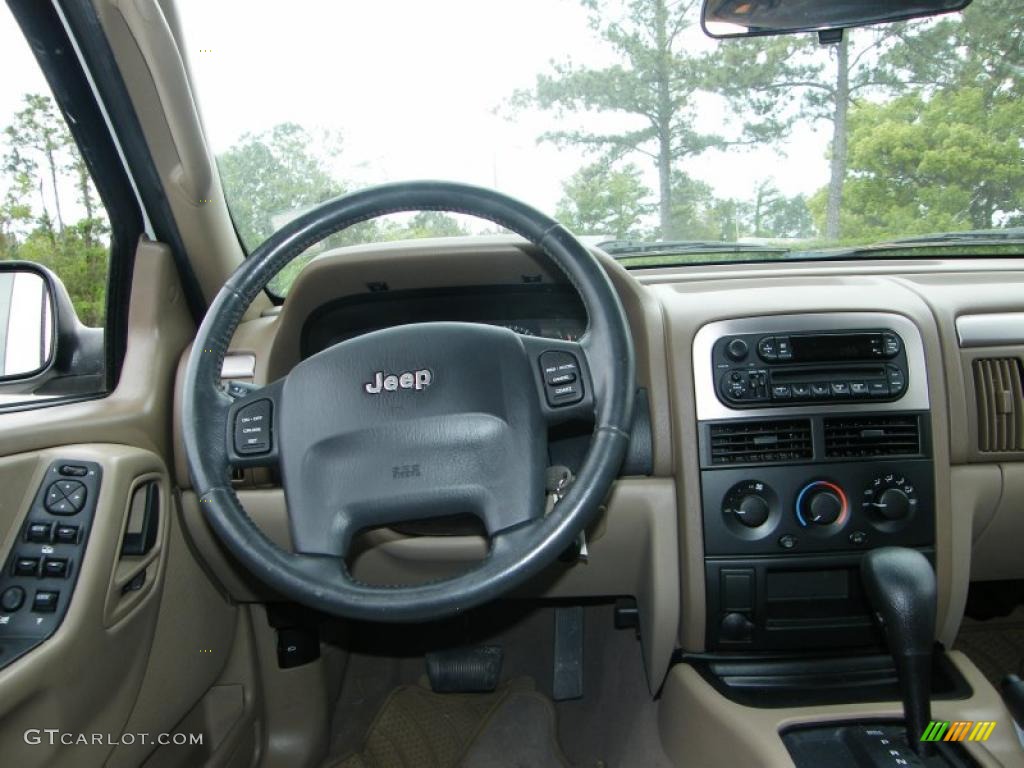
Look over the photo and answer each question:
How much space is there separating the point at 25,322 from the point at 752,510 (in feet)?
5.94

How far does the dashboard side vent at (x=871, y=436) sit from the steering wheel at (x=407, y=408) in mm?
731

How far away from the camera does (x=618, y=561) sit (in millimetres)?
2133

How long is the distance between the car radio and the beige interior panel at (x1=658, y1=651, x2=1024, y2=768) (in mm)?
701

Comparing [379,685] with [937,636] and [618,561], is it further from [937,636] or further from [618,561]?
[937,636]

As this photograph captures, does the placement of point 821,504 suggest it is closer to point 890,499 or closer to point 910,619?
point 890,499

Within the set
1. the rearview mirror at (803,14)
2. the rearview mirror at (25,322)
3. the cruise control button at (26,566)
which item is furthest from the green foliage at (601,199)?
the cruise control button at (26,566)

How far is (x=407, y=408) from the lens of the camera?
1.50 meters

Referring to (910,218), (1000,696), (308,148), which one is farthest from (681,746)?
(308,148)

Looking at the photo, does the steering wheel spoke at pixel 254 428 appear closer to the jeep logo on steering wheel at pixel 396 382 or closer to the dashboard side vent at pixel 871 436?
the jeep logo on steering wheel at pixel 396 382

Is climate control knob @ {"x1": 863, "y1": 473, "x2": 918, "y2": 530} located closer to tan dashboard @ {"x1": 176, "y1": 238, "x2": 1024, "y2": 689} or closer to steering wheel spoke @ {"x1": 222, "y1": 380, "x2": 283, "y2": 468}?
tan dashboard @ {"x1": 176, "y1": 238, "x2": 1024, "y2": 689}

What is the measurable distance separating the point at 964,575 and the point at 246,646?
1987 millimetres

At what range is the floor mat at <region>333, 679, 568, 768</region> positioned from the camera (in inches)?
97.0

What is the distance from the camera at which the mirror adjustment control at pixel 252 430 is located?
4.94ft

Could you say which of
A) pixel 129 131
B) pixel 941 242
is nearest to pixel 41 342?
pixel 129 131
